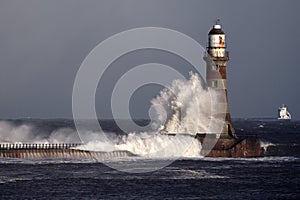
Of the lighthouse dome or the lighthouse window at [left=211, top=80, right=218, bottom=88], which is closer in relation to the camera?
the lighthouse window at [left=211, top=80, right=218, bottom=88]

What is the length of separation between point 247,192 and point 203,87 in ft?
99.0

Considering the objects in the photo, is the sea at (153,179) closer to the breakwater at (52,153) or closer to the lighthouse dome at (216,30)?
the breakwater at (52,153)

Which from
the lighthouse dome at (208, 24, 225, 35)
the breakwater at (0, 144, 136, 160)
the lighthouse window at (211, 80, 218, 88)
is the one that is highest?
the lighthouse dome at (208, 24, 225, 35)

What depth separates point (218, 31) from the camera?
82.9 metres

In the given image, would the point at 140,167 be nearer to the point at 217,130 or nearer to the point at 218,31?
the point at 217,130

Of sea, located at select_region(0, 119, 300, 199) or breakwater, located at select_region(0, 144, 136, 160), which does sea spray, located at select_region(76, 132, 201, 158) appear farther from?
breakwater, located at select_region(0, 144, 136, 160)

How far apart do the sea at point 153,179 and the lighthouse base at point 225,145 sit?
835 mm

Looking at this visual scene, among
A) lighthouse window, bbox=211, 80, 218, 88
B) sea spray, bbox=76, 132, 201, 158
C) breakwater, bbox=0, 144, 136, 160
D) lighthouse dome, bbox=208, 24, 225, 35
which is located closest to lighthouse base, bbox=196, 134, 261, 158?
sea spray, bbox=76, 132, 201, 158

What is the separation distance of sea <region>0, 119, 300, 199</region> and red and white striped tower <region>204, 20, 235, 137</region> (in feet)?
15.8

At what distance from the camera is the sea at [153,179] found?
180ft

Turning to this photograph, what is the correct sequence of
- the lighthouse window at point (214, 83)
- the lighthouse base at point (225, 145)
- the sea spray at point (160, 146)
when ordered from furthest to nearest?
1. the lighthouse window at point (214, 83)
2. the sea spray at point (160, 146)
3. the lighthouse base at point (225, 145)

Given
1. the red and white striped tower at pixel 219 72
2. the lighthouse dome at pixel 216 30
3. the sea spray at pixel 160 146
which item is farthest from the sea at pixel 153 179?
the lighthouse dome at pixel 216 30

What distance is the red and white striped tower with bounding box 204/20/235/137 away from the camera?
81.9 meters

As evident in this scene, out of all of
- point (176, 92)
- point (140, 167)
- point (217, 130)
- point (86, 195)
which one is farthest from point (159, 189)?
point (176, 92)
